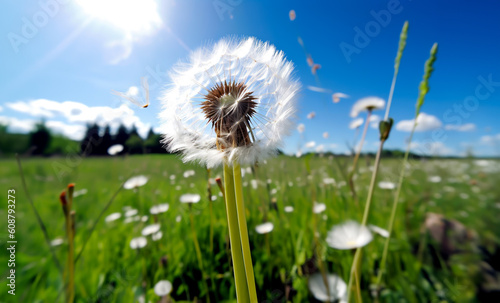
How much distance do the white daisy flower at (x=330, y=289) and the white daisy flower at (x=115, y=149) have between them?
1472 millimetres

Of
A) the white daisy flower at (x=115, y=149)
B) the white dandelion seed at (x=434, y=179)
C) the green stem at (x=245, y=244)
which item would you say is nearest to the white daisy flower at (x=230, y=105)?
the green stem at (x=245, y=244)

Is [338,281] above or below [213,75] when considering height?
below

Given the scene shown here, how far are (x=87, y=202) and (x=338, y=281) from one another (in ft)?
8.82

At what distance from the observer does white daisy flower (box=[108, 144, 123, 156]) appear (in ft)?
5.57

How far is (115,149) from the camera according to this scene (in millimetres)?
1730

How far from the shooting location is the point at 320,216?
168 cm

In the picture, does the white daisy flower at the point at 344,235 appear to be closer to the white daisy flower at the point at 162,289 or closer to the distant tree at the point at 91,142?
the white daisy flower at the point at 162,289

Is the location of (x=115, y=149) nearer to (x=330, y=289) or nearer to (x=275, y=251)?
(x=275, y=251)

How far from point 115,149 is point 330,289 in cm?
159

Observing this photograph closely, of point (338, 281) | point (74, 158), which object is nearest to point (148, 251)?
point (74, 158)

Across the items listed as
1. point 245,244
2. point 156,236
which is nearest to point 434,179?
point 156,236

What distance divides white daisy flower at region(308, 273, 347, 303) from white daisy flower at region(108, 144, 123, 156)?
147 cm

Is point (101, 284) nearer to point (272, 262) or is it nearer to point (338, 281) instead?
point (272, 262)

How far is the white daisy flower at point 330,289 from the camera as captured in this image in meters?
0.88
